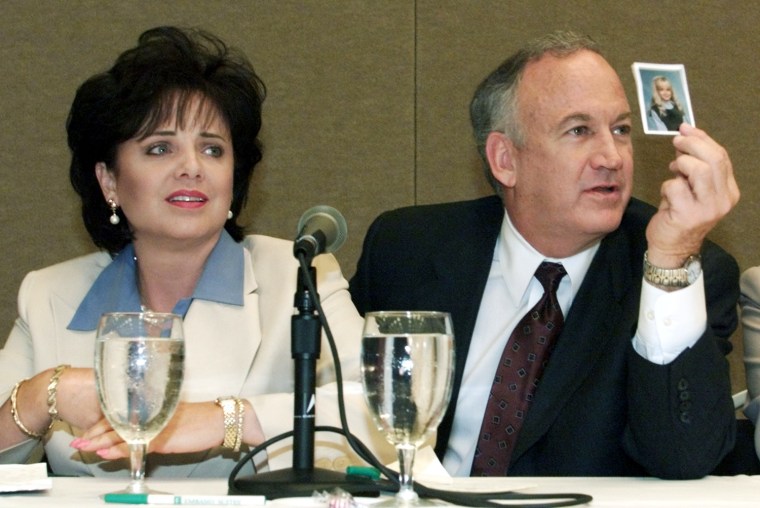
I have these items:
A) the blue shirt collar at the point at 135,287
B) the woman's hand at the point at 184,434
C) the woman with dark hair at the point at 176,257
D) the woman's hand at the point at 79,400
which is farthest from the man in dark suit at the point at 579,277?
the woman's hand at the point at 79,400

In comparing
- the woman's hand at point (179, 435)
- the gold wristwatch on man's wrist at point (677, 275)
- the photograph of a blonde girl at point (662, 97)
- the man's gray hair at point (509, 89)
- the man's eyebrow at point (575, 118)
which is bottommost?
the woman's hand at point (179, 435)

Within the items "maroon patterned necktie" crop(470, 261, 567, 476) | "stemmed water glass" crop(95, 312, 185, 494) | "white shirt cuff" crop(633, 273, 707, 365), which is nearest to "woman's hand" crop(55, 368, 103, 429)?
"stemmed water glass" crop(95, 312, 185, 494)

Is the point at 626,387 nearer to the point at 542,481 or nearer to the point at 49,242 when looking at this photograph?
the point at 542,481

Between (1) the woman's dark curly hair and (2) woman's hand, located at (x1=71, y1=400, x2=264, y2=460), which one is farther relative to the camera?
(1) the woman's dark curly hair

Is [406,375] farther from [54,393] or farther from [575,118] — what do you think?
[575,118]

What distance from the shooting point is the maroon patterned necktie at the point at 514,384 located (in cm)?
213

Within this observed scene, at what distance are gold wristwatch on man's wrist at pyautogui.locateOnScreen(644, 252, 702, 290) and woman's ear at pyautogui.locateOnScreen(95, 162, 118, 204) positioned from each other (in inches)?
48.5

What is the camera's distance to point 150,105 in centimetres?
228

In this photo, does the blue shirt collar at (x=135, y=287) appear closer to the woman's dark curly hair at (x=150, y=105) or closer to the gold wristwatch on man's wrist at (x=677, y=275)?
the woman's dark curly hair at (x=150, y=105)

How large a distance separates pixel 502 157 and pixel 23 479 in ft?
4.81

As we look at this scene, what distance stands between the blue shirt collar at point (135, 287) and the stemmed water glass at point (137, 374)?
909 millimetres

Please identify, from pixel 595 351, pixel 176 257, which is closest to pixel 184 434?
pixel 176 257

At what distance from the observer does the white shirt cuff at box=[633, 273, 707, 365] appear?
1733mm

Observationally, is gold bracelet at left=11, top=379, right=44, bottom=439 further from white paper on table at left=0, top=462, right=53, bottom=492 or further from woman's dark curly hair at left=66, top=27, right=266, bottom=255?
woman's dark curly hair at left=66, top=27, right=266, bottom=255
